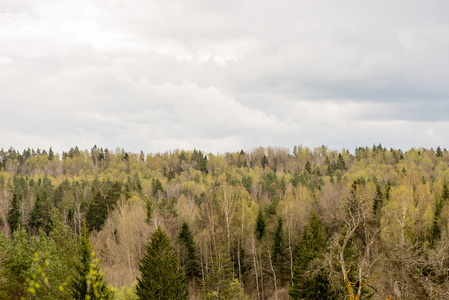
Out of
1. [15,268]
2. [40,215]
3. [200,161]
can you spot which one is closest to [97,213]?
[40,215]

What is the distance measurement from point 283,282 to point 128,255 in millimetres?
20497

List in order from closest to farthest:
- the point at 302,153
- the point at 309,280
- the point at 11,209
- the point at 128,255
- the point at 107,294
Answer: the point at 107,294
the point at 309,280
the point at 128,255
the point at 11,209
the point at 302,153

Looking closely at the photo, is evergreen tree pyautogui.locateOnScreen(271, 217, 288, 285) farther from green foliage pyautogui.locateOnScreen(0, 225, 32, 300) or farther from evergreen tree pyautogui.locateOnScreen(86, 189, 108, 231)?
evergreen tree pyautogui.locateOnScreen(86, 189, 108, 231)

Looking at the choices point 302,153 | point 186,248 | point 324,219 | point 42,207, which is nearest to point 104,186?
point 42,207

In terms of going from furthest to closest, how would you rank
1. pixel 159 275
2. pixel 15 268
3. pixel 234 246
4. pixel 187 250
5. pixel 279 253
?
pixel 234 246, pixel 279 253, pixel 187 250, pixel 15 268, pixel 159 275

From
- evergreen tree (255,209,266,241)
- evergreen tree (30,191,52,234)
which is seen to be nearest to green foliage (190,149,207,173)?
evergreen tree (30,191,52,234)

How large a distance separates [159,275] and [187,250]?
20.3m

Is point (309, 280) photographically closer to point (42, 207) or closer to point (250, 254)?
point (250, 254)

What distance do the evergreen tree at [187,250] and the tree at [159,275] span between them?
18.8m

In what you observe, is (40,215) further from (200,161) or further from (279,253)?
(200,161)

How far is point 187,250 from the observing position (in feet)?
153

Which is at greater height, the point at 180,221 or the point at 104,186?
the point at 104,186

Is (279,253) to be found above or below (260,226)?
below

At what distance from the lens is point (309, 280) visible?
1083 inches
